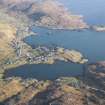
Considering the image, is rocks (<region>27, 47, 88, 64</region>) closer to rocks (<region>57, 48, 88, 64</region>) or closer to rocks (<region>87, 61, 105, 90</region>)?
rocks (<region>57, 48, 88, 64</region>)

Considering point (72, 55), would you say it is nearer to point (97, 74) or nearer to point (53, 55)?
point (53, 55)

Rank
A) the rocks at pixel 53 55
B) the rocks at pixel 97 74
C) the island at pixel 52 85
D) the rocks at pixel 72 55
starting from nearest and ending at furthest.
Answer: the island at pixel 52 85 → the rocks at pixel 97 74 → the rocks at pixel 72 55 → the rocks at pixel 53 55

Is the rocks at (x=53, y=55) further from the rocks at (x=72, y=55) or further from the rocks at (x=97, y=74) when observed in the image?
the rocks at (x=97, y=74)

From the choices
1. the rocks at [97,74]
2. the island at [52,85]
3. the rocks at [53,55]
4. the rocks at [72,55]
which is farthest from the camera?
the rocks at [53,55]

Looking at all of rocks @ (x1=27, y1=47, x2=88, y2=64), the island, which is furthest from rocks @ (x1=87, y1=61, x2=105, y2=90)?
rocks @ (x1=27, y1=47, x2=88, y2=64)

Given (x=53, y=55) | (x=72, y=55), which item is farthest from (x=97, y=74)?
(x=53, y=55)

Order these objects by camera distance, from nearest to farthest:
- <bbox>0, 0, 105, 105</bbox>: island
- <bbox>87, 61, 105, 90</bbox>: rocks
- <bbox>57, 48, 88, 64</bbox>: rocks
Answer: <bbox>0, 0, 105, 105</bbox>: island, <bbox>87, 61, 105, 90</bbox>: rocks, <bbox>57, 48, 88, 64</bbox>: rocks

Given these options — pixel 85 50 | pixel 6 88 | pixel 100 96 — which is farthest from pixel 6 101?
pixel 85 50

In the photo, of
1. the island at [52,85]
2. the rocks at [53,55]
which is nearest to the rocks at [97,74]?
the island at [52,85]

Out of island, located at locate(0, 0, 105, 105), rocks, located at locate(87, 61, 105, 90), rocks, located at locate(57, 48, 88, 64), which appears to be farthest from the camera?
rocks, located at locate(57, 48, 88, 64)

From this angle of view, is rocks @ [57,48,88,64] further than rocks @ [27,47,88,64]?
No

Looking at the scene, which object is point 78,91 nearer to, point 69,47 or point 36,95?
point 36,95
